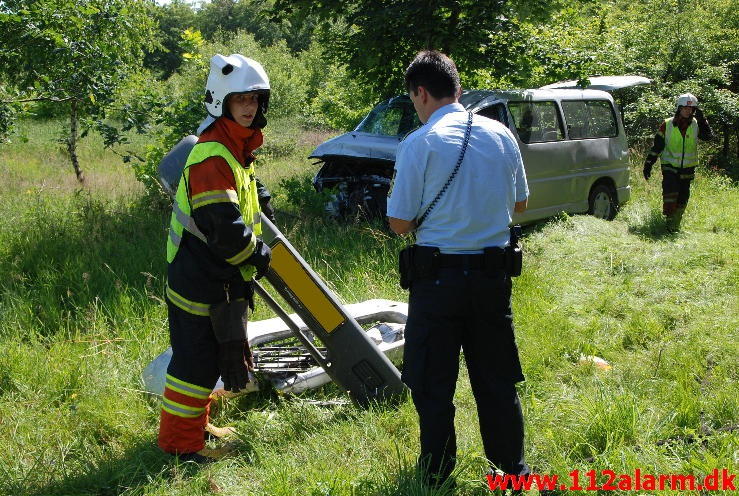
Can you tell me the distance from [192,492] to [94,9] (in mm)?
5304

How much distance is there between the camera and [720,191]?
39.4 feet

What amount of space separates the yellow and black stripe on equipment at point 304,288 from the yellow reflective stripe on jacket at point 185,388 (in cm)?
72

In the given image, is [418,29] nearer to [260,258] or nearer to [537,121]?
[537,121]

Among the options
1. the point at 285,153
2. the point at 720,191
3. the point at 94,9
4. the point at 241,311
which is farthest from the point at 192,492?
the point at 285,153

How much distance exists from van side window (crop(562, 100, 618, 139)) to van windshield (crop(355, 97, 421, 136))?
7.51 ft

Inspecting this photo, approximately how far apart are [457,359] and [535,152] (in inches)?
241

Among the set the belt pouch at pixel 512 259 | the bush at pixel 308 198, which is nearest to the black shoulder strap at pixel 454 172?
the belt pouch at pixel 512 259

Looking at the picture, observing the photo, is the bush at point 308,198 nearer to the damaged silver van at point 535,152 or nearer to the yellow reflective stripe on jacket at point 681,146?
the damaged silver van at point 535,152

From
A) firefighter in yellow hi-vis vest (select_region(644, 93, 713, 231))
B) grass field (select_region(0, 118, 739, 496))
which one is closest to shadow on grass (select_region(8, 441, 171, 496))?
grass field (select_region(0, 118, 739, 496))

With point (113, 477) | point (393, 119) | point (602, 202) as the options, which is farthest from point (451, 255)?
point (602, 202)

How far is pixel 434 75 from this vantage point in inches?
112

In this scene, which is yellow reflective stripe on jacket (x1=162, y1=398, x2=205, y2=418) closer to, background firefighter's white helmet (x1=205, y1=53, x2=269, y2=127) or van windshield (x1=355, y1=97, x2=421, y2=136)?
background firefighter's white helmet (x1=205, y1=53, x2=269, y2=127)

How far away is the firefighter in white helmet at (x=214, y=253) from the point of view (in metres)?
3.12

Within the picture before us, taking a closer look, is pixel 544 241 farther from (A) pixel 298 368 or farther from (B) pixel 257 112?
(B) pixel 257 112
